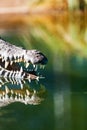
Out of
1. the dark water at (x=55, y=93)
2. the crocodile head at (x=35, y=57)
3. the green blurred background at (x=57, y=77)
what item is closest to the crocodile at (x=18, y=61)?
the crocodile head at (x=35, y=57)

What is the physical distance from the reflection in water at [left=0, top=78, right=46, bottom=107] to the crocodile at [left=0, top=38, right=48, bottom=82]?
93mm

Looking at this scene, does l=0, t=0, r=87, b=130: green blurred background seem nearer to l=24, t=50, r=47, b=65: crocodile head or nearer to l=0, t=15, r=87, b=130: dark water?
l=0, t=15, r=87, b=130: dark water

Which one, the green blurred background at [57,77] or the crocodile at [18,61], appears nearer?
the green blurred background at [57,77]

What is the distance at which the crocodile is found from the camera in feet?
20.7

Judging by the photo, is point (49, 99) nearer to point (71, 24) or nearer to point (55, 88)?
point (55, 88)

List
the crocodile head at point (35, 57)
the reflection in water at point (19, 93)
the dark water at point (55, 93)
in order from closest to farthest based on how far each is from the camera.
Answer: the dark water at point (55, 93), the reflection in water at point (19, 93), the crocodile head at point (35, 57)

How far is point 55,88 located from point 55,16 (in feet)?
34.9

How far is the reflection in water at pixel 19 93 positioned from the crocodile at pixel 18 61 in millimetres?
93

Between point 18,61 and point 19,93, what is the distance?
18.5 inches

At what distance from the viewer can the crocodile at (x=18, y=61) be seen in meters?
6.32

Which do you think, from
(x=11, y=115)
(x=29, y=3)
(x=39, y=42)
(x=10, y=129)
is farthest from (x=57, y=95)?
(x=29, y=3)

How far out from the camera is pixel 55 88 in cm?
634

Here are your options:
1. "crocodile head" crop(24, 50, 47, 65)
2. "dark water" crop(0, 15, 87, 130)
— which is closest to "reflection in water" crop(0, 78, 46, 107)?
"dark water" crop(0, 15, 87, 130)

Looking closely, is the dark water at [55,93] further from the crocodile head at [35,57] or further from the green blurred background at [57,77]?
the crocodile head at [35,57]
